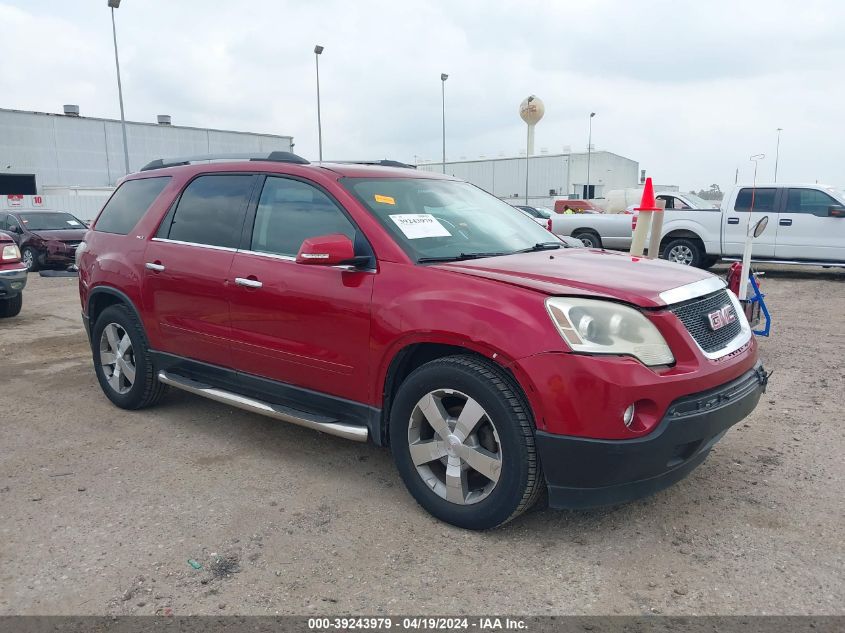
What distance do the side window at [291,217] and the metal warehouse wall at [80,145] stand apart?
45.2 metres

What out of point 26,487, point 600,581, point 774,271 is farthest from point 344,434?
point 774,271

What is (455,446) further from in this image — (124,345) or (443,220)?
(124,345)

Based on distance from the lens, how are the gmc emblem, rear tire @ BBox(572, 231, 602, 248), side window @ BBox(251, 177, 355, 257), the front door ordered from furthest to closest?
rear tire @ BBox(572, 231, 602, 248) < side window @ BBox(251, 177, 355, 257) < the front door < the gmc emblem

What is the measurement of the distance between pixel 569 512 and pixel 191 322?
2577 mm

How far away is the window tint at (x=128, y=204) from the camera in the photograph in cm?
492

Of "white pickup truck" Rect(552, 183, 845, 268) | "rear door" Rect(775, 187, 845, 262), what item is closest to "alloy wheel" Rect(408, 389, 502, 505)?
"white pickup truck" Rect(552, 183, 845, 268)

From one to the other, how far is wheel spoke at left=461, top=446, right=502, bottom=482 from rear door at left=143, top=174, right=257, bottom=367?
5.83 feet

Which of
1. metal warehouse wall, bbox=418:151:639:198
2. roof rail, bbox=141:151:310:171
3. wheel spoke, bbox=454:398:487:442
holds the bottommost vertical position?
wheel spoke, bbox=454:398:487:442

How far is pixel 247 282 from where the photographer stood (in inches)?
155

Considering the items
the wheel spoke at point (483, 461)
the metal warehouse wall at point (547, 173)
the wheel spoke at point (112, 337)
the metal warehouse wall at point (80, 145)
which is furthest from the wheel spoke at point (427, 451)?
the metal warehouse wall at point (547, 173)

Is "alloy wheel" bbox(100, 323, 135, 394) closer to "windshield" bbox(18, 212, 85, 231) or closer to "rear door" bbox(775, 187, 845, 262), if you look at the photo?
"rear door" bbox(775, 187, 845, 262)

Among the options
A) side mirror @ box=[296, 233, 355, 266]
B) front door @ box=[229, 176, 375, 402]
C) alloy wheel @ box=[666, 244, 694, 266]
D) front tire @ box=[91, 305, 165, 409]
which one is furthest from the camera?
alloy wheel @ box=[666, 244, 694, 266]

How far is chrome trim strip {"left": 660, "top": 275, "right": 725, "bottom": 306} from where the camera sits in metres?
3.02

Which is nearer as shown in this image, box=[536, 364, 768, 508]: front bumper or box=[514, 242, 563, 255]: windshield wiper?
box=[536, 364, 768, 508]: front bumper
